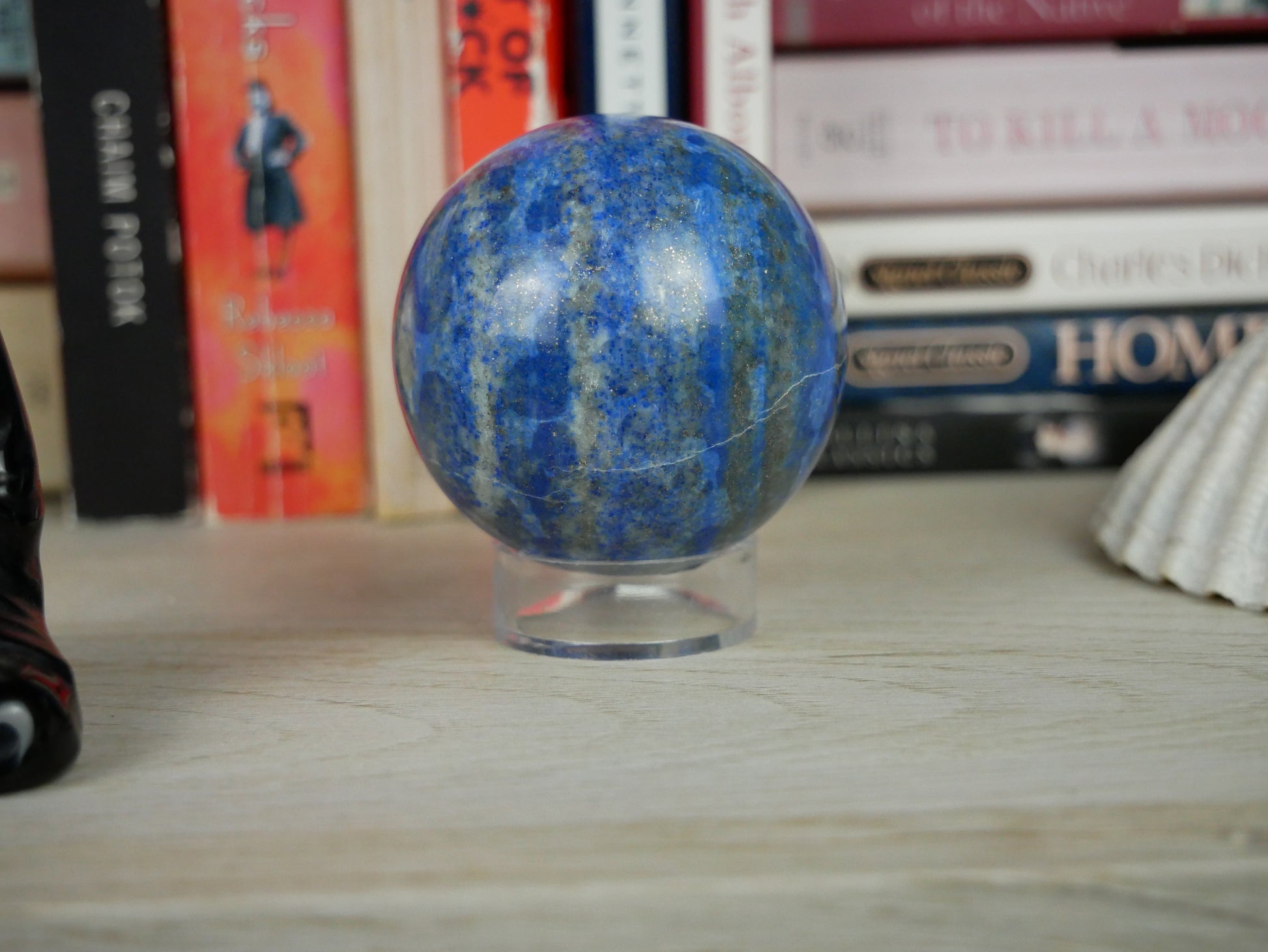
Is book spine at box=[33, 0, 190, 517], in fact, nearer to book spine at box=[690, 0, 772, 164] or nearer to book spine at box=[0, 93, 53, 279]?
book spine at box=[0, 93, 53, 279]

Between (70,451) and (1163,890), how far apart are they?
815mm

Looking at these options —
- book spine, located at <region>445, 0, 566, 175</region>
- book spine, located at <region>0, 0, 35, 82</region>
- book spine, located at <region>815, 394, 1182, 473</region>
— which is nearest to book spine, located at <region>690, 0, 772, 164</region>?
book spine, located at <region>445, 0, 566, 175</region>

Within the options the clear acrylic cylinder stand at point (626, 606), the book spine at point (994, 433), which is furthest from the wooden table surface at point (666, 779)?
the book spine at point (994, 433)

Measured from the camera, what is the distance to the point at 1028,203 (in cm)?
100

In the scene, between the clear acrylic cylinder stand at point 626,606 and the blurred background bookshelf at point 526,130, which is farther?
the blurred background bookshelf at point 526,130

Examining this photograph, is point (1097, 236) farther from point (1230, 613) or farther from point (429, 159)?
point (429, 159)

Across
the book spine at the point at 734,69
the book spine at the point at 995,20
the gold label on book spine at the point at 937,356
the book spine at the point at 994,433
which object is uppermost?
the book spine at the point at 995,20

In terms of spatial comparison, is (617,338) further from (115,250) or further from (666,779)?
(115,250)

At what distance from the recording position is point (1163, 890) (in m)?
0.38

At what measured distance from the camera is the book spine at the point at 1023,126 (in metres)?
0.98

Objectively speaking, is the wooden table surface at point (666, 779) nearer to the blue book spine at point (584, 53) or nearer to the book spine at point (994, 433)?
the book spine at point (994, 433)

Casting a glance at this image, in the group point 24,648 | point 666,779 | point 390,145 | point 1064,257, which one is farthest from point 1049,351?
point 24,648

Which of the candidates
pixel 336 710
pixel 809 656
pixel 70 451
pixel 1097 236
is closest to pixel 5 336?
pixel 70 451

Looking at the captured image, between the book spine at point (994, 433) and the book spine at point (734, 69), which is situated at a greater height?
the book spine at point (734, 69)
